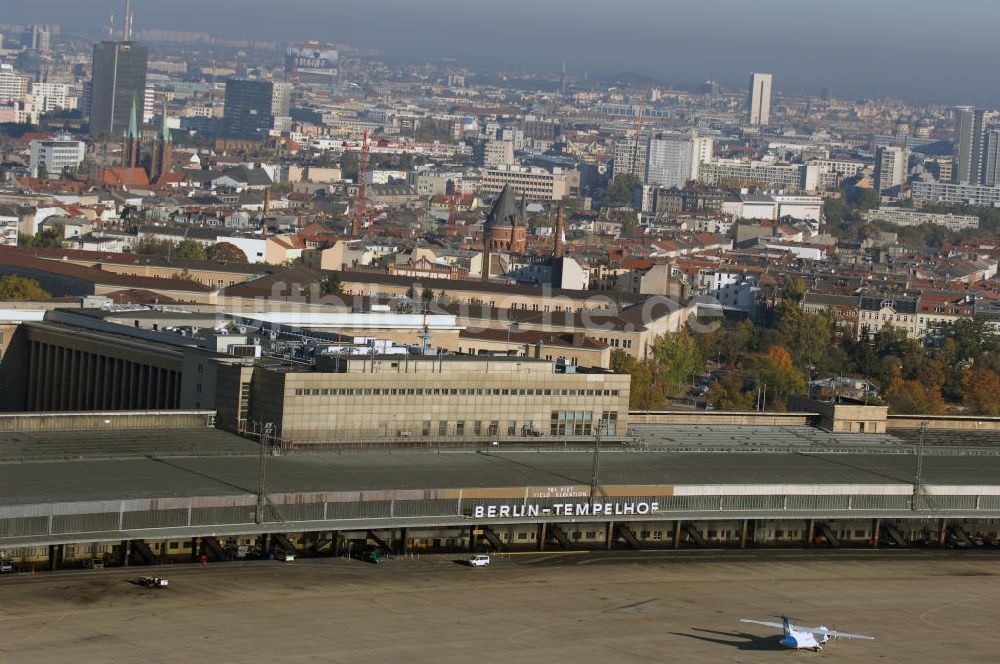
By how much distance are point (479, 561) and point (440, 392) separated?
7.15 meters

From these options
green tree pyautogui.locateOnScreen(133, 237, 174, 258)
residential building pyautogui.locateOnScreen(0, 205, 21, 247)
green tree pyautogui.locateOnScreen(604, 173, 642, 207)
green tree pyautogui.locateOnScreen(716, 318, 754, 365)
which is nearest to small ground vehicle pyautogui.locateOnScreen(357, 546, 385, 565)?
green tree pyautogui.locateOnScreen(716, 318, 754, 365)

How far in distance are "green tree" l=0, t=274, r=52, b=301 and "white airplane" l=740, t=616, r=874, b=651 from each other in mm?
41185

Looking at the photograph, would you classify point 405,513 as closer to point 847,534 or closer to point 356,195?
point 847,534

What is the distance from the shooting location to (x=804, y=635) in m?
34.9

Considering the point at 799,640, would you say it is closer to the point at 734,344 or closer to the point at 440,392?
the point at 440,392

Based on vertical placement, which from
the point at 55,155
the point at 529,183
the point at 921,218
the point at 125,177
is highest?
the point at 529,183

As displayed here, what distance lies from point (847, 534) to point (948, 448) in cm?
745

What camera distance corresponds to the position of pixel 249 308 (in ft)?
226

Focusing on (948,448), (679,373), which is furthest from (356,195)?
(948,448)

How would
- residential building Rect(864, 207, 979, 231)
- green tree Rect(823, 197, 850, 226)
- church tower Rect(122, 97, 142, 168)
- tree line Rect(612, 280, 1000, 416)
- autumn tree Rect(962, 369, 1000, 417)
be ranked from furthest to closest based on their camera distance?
1. green tree Rect(823, 197, 850, 226)
2. residential building Rect(864, 207, 979, 231)
3. church tower Rect(122, 97, 142, 168)
4. autumn tree Rect(962, 369, 1000, 417)
5. tree line Rect(612, 280, 1000, 416)

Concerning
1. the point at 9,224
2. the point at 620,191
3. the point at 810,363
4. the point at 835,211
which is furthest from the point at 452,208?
the point at 810,363

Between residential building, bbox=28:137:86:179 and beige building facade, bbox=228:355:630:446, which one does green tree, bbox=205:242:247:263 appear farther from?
residential building, bbox=28:137:86:179

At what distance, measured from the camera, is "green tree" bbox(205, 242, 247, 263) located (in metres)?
103

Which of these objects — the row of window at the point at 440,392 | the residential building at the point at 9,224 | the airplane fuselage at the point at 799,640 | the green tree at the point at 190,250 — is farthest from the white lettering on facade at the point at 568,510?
the residential building at the point at 9,224
